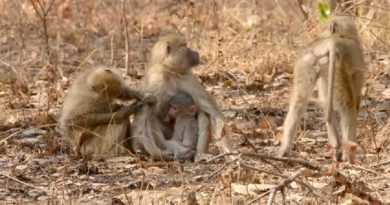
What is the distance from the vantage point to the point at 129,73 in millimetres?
11617

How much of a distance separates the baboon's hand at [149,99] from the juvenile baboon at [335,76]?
1.06m

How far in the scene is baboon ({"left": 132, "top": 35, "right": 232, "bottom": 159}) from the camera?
8227 millimetres

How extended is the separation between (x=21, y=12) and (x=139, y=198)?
8.30m

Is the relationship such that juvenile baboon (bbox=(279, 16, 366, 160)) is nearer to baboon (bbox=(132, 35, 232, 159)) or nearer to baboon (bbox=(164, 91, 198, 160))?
baboon (bbox=(132, 35, 232, 159))

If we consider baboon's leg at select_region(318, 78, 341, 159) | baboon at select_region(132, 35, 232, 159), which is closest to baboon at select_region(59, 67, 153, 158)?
Answer: baboon at select_region(132, 35, 232, 159)

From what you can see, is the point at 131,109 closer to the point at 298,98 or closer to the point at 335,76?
the point at 298,98

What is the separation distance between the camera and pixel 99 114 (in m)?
8.21

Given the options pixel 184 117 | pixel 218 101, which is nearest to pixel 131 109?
pixel 184 117

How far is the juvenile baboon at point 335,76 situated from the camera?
7.64 metres

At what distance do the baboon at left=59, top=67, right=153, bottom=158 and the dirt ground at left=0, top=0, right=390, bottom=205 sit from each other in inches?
6.2

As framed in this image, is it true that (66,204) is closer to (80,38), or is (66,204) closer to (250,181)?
(250,181)

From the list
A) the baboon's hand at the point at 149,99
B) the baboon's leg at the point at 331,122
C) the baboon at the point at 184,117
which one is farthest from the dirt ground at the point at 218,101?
the baboon's hand at the point at 149,99

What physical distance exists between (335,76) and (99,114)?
71.8 inches

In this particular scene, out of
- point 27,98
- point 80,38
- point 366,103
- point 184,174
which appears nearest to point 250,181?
point 184,174
